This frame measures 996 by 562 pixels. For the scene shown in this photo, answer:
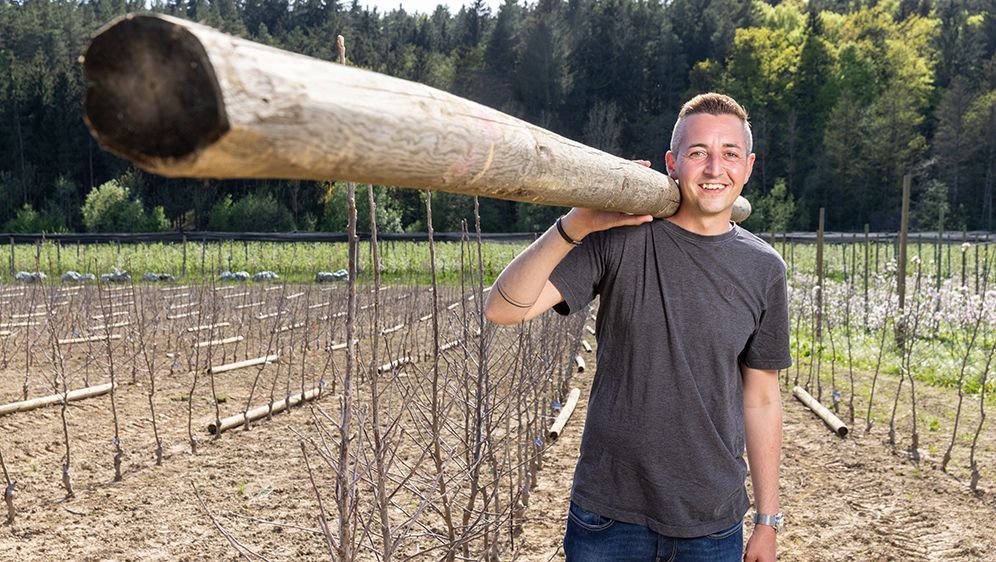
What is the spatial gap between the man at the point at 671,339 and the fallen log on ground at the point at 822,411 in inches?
178

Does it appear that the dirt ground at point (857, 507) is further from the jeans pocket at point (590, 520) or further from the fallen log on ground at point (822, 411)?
the jeans pocket at point (590, 520)

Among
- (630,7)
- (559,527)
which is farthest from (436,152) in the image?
(630,7)

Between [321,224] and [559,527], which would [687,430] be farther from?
[321,224]

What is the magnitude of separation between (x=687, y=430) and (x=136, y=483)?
4.35 metres

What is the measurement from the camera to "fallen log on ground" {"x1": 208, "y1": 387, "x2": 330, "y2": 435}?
6058mm

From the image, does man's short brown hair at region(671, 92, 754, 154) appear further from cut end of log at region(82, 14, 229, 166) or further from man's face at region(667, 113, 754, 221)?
cut end of log at region(82, 14, 229, 166)

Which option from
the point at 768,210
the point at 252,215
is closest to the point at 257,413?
the point at 252,215

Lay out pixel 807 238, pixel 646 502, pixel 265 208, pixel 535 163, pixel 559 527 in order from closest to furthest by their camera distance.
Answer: pixel 535 163, pixel 646 502, pixel 559 527, pixel 807 238, pixel 265 208

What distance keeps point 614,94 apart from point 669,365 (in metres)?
49.0

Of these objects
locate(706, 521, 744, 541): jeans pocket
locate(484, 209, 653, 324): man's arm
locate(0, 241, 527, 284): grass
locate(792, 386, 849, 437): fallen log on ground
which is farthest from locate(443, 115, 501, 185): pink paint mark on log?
locate(0, 241, 527, 284): grass

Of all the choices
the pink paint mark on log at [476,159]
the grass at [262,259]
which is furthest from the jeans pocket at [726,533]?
the grass at [262,259]

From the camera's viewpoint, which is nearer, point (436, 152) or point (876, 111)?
point (436, 152)

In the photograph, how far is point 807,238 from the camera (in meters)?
24.0

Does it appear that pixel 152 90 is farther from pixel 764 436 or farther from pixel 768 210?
pixel 768 210
